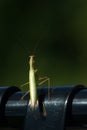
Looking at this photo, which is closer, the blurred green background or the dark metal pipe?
the dark metal pipe

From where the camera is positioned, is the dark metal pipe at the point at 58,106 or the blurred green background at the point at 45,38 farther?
the blurred green background at the point at 45,38

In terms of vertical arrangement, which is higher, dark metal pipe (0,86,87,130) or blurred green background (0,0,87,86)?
blurred green background (0,0,87,86)

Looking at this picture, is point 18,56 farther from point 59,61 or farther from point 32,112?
point 32,112

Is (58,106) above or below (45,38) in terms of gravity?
below

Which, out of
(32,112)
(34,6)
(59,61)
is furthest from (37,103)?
(34,6)

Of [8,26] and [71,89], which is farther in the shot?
[8,26]

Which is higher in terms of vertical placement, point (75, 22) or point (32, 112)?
point (75, 22)

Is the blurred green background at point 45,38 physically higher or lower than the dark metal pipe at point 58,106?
higher

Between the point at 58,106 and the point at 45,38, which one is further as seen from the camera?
the point at 45,38
